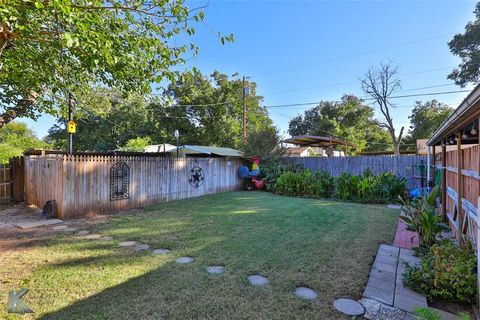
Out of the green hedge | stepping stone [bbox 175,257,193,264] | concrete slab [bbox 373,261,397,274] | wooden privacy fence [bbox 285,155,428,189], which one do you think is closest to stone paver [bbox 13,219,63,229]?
stepping stone [bbox 175,257,193,264]

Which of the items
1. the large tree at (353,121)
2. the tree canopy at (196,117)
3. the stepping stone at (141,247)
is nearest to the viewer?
the stepping stone at (141,247)

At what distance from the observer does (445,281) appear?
7.95 ft

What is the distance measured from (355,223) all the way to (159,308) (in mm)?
4340

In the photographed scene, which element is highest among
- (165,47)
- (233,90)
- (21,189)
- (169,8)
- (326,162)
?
(233,90)

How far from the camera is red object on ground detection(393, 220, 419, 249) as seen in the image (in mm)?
3994

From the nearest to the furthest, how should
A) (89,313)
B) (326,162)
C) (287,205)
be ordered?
(89,313)
(287,205)
(326,162)

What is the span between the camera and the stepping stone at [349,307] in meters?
2.20

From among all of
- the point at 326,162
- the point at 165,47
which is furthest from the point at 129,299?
the point at 326,162

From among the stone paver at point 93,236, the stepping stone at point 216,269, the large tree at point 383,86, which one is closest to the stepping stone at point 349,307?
the stepping stone at point 216,269

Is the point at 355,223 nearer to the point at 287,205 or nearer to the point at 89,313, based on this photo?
the point at 287,205

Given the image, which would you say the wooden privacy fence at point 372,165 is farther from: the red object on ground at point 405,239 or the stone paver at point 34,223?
the stone paver at point 34,223

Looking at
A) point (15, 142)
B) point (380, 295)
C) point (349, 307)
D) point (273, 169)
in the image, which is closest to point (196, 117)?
point (273, 169)

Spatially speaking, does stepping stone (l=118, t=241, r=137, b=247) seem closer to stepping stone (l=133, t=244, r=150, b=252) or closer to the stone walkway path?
stepping stone (l=133, t=244, r=150, b=252)

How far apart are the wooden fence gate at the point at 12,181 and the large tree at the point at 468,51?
22.5m
